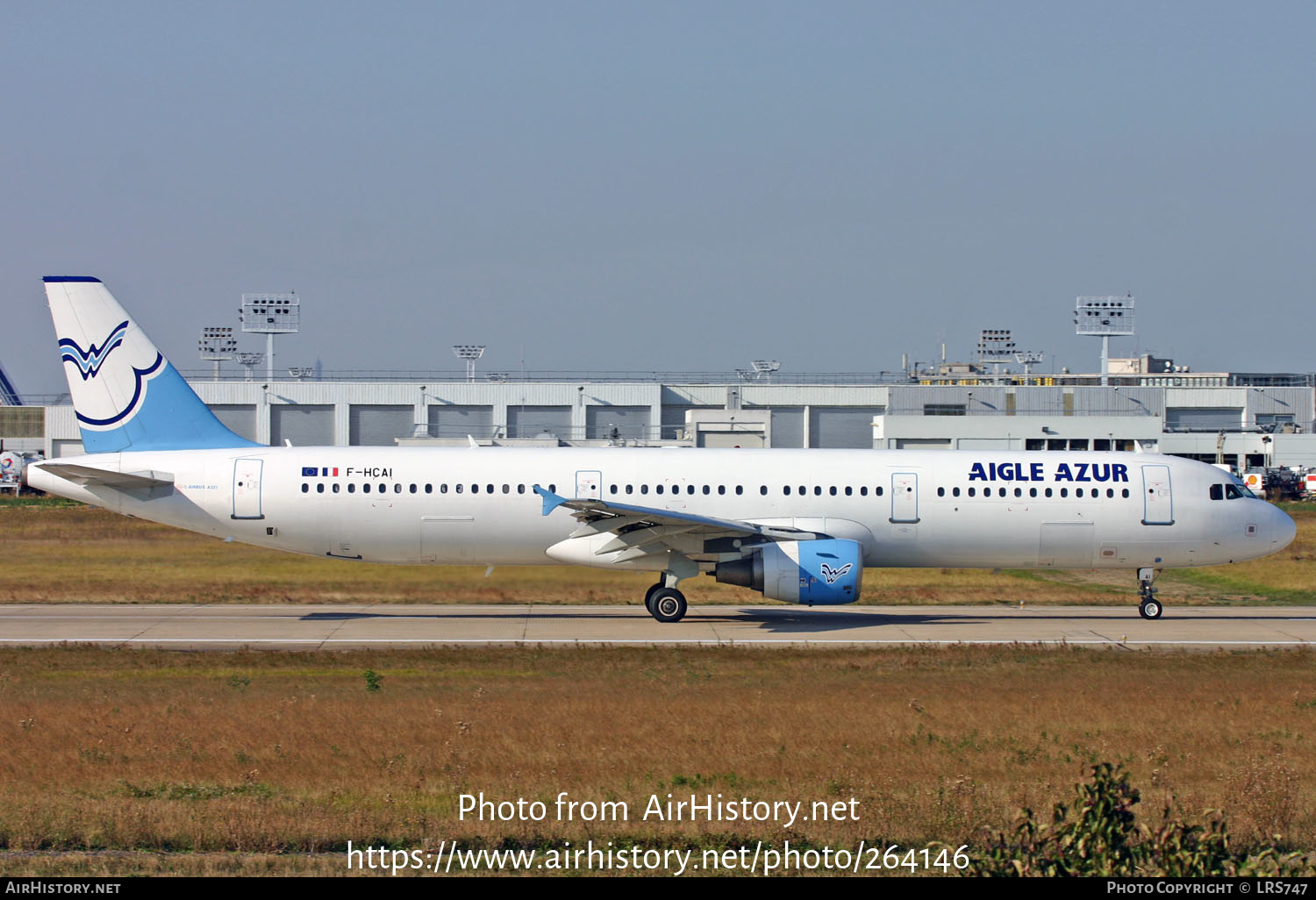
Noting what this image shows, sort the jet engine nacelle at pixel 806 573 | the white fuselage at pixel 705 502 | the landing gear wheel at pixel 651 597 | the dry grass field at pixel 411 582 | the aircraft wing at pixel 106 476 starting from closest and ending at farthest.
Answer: the jet engine nacelle at pixel 806 573, the aircraft wing at pixel 106 476, the landing gear wheel at pixel 651 597, the white fuselage at pixel 705 502, the dry grass field at pixel 411 582

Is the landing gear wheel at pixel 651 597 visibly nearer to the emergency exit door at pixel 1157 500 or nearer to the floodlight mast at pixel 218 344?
the emergency exit door at pixel 1157 500

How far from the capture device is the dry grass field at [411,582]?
26672mm

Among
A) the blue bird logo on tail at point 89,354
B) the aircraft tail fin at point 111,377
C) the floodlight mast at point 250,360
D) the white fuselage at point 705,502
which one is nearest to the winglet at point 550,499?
the white fuselage at point 705,502

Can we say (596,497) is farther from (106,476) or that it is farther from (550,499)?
(106,476)

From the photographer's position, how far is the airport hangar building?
67.8 m

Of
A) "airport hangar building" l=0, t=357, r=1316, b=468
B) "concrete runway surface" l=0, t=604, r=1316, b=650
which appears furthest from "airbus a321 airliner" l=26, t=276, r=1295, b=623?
"airport hangar building" l=0, t=357, r=1316, b=468

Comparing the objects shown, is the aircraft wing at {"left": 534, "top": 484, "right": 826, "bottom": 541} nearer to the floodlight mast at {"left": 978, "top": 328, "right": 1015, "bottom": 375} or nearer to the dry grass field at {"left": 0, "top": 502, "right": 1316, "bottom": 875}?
the dry grass field at {"left": 0, "top": 502, "right": 1316, "bottom": 875}

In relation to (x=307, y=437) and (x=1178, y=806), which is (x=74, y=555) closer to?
(x=1178, y=806)

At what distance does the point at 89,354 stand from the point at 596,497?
11.1m

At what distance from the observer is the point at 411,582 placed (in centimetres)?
2662

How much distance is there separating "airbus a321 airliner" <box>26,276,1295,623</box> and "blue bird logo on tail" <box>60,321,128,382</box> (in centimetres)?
3

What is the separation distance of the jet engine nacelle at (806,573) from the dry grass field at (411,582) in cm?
401

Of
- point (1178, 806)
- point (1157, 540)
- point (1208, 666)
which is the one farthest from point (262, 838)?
point (1157, 540)
